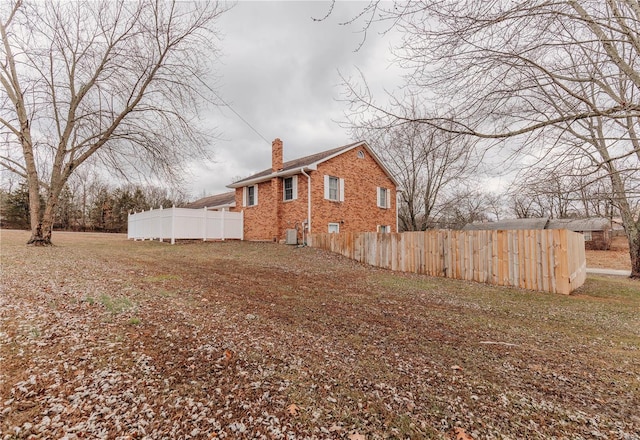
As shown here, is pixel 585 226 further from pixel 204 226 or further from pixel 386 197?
pixel 204 226

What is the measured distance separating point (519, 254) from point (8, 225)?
46.8 meters

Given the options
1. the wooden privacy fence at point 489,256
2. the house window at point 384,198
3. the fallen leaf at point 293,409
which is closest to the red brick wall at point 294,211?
the wooden privacy fence at point 489,256

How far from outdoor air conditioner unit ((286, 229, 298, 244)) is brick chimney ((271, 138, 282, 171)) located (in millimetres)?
3958

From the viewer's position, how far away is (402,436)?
6.19ft

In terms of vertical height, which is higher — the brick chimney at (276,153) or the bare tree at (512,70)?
the brick chimney at (276,153)

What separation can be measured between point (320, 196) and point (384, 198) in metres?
5.65

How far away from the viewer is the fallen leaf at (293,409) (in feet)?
6.68

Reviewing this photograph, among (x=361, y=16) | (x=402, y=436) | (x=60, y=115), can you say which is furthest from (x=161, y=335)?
(x=60, y=115)

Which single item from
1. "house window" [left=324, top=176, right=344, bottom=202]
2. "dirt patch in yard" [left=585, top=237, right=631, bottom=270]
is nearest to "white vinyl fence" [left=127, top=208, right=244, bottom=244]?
"house window" [left=324, top=176, right=344, bottom=202]

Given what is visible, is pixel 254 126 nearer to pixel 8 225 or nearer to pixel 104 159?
pixel 104 159

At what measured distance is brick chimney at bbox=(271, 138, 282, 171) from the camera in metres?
15.9

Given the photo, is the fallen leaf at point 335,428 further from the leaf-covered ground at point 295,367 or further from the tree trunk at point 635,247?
the tree trunk at point 635,247

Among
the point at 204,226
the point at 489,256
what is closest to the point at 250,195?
the point at 204,226

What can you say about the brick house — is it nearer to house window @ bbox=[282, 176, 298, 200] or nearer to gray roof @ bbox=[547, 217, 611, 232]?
house window @ bbox=[282, 176, 298, 200]
